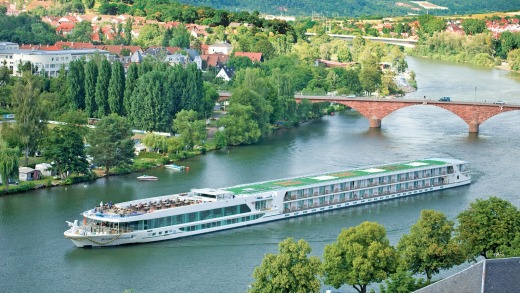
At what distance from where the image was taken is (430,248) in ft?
85.7

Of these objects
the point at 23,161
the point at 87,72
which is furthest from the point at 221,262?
the point at 87,72

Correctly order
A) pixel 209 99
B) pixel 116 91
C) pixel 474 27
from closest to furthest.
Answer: pixel 116 91 < pixel 209 99 < pixel 474 27

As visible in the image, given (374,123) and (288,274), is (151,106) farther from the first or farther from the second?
(288,274)

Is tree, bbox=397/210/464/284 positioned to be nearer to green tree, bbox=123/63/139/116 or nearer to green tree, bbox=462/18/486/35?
green tree, bbox=123/63/139/116

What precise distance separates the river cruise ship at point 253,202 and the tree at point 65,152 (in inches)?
253

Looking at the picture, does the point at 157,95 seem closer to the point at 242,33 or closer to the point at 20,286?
the point at 20,286

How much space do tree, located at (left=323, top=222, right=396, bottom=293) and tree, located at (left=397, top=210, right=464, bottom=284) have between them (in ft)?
1.90

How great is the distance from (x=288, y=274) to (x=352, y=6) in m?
128

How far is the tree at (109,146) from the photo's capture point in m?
40.3

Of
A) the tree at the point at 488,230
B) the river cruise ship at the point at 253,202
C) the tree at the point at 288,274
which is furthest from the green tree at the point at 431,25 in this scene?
the tree at the point at 288,274

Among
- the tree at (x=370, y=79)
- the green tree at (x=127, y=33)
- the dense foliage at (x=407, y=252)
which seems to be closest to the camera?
the dense foliage at (x=407, y=252)

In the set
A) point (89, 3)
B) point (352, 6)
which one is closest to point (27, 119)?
point (89, 3)

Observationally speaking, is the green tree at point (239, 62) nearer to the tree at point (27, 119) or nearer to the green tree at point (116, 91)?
the green tree at point (116, 91)

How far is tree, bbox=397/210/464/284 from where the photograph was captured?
85.9 feet
